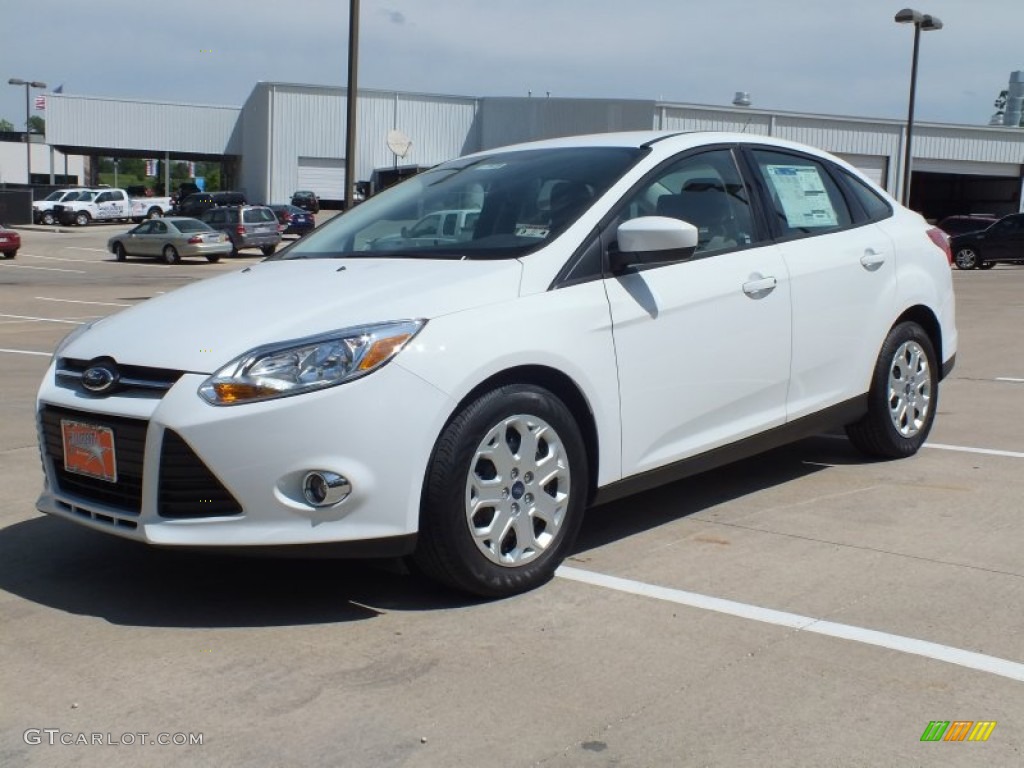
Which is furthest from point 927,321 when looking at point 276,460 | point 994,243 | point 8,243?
point 8,243

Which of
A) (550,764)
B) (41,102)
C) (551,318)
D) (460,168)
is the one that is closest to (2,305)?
(460,168)

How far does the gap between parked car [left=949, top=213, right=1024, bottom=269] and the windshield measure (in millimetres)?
30538

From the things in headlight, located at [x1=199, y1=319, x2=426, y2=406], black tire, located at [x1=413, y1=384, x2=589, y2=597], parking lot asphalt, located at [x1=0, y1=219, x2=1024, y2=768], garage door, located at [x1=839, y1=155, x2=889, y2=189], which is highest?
garage door, located at [x1=839, y1=155, x2=889, y2=189]

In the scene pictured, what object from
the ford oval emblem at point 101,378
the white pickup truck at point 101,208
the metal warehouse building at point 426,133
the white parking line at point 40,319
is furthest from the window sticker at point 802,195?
the white pickup truck at point 101,208

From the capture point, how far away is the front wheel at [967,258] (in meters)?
33.8

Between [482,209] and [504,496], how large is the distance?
1.42 meters

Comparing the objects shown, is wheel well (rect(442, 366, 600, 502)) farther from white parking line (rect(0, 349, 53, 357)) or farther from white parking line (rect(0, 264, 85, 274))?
white parking line (rect(0, 264, 85, 274))

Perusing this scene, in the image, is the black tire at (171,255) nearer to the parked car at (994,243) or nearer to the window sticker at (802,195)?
the parked car at (994,243)

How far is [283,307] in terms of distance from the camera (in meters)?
4.39

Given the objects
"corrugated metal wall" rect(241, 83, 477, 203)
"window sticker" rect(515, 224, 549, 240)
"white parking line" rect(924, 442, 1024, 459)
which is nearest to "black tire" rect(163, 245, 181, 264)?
"corrugated metal wall" rect(241, 83, 477, 203)

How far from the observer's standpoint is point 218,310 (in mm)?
4531

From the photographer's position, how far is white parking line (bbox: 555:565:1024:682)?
3.85m

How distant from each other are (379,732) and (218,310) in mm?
1817

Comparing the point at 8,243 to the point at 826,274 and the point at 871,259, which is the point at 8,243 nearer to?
the point at 871,259
